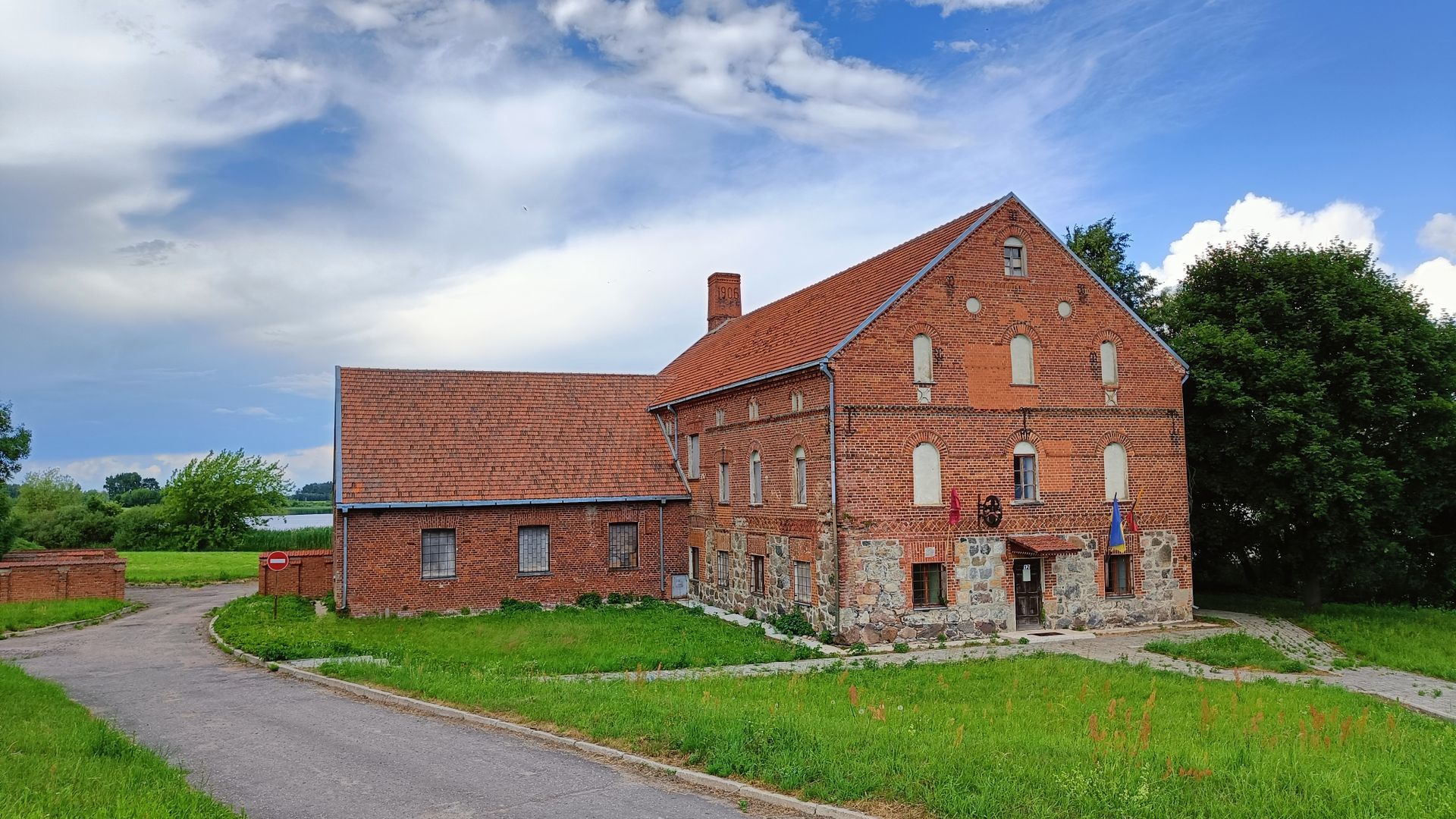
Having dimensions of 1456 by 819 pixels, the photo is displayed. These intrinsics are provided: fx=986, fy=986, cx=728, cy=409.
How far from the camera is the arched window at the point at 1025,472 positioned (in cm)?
2369

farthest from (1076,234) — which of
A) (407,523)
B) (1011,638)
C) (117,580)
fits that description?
(117,580)

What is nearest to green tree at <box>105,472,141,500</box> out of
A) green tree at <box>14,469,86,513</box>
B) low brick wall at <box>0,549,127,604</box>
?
green tree at <box>14,469,86,513</box>

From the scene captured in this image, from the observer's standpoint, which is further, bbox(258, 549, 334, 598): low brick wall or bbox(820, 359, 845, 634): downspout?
bbox(258, 549, 334, 598): low brick wall

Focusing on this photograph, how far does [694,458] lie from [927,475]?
30.4 ft

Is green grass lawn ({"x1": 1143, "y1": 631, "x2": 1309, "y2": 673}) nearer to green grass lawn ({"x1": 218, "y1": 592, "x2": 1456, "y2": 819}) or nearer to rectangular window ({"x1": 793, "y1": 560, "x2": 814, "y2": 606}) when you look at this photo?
green grass lawn ({"x1": 218, "y1": 592, "x2": 1456, "y2": 819})

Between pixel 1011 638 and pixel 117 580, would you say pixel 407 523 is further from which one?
pixel 1011 638

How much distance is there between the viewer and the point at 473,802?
391 inches

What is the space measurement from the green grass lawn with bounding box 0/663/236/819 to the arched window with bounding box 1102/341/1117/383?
2141cm

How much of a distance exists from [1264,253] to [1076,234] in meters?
11.3

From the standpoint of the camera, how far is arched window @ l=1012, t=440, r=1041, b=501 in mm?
23688

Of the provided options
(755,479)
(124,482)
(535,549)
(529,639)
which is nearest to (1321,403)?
(755,479)

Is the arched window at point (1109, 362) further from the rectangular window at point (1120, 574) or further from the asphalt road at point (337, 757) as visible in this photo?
the asphalt road at point (337, 757)

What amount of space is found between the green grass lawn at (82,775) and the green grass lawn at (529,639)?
6868mm

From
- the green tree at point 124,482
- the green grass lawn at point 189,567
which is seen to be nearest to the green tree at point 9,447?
the green grass lawn at point 189,567
